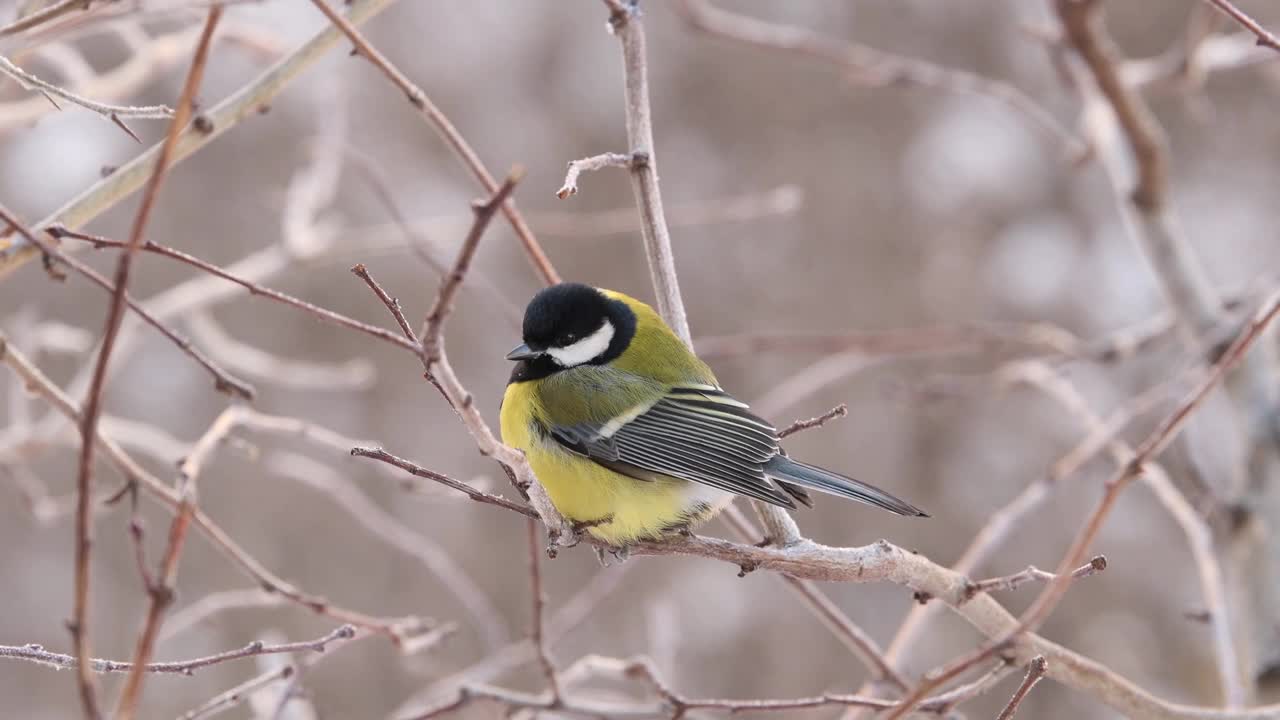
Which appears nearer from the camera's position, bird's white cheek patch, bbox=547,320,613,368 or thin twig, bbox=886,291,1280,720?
thin twig, bbox=886,291,1280,720

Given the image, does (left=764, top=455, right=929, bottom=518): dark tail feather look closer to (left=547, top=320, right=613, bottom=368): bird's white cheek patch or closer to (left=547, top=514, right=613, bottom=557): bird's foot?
(left=547, top=514, right=613, bottom=557): bird's foot

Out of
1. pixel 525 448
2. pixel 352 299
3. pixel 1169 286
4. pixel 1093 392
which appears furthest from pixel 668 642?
pixel 352 299

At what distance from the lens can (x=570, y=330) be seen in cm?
250

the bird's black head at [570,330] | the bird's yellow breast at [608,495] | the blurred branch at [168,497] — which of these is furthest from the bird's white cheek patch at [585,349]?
the blurred branch at [168,497]

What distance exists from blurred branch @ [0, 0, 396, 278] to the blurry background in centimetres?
491

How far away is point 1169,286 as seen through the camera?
2797 millimetres

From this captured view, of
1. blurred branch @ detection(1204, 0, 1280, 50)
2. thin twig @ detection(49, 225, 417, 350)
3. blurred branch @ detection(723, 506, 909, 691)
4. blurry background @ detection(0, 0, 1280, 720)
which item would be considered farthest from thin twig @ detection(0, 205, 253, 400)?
blurry background @ detection(0, 0, 1280, 720)

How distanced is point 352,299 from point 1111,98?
589 centimetres

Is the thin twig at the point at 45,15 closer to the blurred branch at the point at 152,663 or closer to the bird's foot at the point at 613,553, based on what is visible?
the blurred branch at the point at 152,663

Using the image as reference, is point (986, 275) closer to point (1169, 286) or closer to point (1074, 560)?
point (1169, 286)

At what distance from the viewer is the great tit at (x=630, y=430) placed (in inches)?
83.5

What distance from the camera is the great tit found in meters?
2.12

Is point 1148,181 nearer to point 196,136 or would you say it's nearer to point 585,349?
point 585,349

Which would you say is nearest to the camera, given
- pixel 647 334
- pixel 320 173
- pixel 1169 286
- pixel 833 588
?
pixel 647 334
